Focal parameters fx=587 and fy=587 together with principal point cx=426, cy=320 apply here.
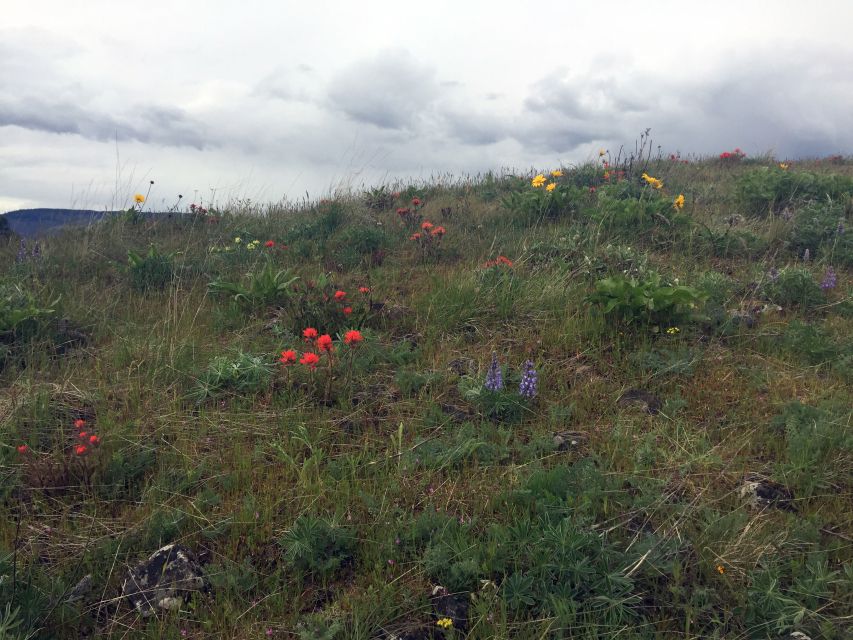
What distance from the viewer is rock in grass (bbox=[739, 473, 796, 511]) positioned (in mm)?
2709

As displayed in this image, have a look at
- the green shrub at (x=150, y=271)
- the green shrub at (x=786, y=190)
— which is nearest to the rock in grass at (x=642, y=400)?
the green shrub at (x=150, y=271)

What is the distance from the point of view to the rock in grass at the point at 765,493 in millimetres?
2709

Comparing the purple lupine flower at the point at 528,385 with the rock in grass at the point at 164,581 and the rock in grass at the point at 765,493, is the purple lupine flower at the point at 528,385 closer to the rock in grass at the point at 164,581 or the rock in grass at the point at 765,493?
the rock in grass at the point at 765,493

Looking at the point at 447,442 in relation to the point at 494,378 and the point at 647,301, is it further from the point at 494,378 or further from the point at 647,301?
the point at 647,301

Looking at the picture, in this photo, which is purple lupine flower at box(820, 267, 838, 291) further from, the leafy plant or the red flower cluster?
the leafy plant

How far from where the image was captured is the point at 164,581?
91.7 inches

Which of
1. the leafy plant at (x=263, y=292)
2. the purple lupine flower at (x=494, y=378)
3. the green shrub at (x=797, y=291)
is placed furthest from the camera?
the leafy plant at (x=263, y=292)

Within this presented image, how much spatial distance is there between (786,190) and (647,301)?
15.7 ft

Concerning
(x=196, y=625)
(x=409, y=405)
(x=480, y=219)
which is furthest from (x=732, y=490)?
(x=480, y=219)

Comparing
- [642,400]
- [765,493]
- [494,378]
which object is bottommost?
[765,493]

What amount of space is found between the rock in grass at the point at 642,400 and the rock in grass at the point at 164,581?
251 centimetres

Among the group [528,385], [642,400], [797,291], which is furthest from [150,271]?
[797,291]

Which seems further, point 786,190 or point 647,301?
point 786,190

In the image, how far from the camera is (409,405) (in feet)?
11.7
